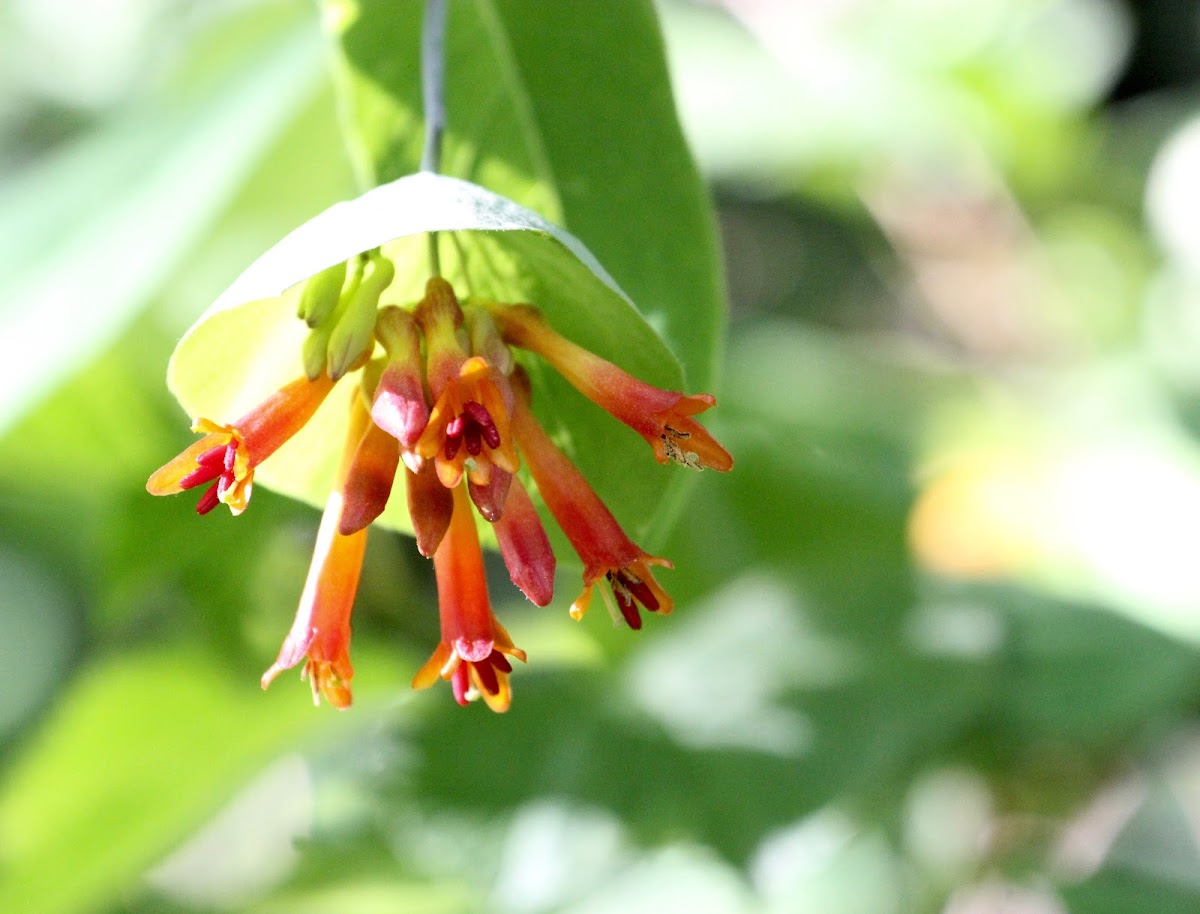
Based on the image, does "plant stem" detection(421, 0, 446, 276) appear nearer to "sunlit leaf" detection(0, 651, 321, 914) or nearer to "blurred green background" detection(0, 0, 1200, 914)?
"blurred green background" detection(0, 0, 1200, 914)

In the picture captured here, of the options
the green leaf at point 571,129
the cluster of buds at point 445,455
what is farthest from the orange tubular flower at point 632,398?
the green leaf at point 571,129

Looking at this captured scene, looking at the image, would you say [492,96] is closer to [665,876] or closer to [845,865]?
[665,876]

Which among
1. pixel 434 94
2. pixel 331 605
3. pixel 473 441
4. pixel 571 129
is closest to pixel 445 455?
pixel 473 441

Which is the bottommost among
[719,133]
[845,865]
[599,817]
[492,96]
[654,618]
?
[845,865]

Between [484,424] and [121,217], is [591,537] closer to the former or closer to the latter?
[484,424]

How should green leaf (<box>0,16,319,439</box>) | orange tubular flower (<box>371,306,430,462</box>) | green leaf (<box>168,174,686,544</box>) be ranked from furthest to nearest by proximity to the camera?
1. green leaf (<box>0,16,319,439</box>)
2. green leaf (<box>168,174,686,544</box>)
3. orange tubular flower (<box>371,306,430,462</box>)

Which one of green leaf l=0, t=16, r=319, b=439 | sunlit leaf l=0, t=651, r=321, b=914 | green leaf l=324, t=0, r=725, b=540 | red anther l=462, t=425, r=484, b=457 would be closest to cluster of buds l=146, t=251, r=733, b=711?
red anther l=462, t=425, r=484, b=457

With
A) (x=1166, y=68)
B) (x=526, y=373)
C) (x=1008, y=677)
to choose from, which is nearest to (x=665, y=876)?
(x=1008, y=677)

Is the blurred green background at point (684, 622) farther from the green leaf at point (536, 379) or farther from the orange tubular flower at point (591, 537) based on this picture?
the orange tubular flower at point (591, 537)
